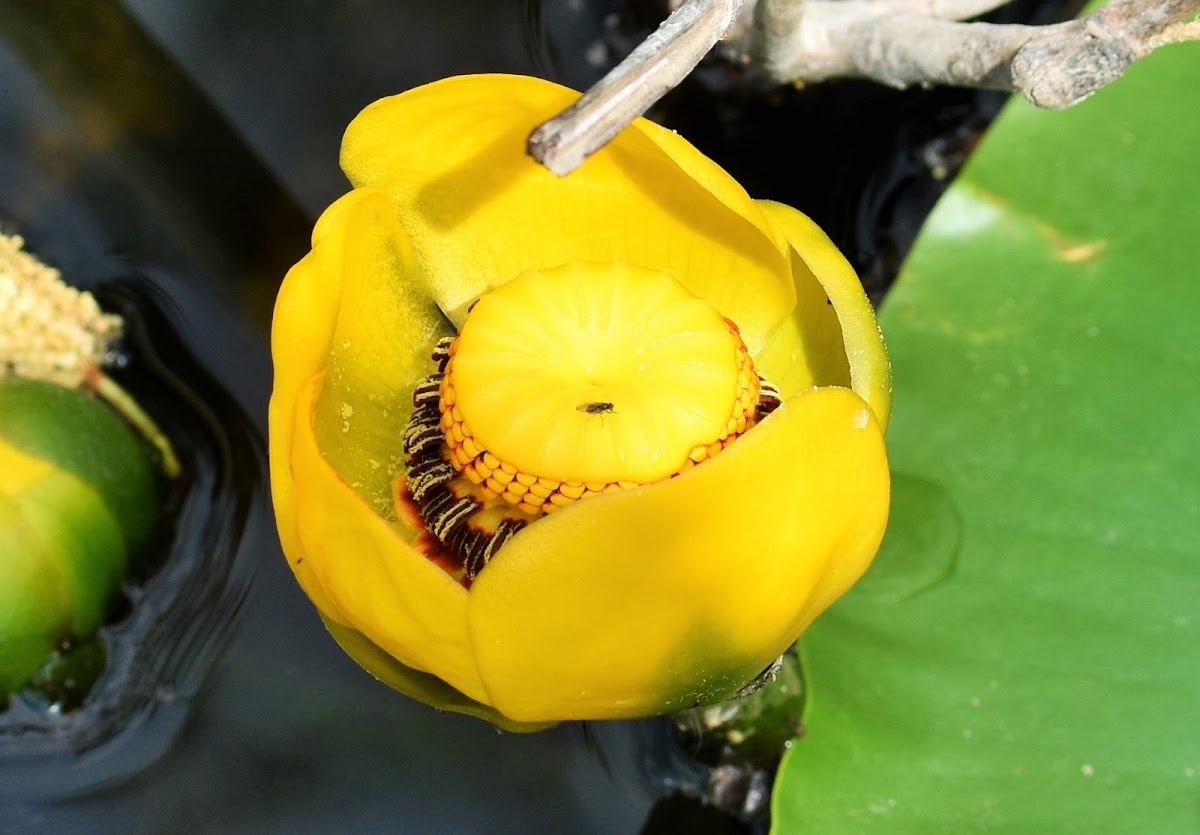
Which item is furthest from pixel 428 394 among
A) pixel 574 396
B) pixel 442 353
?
pixel 574 396

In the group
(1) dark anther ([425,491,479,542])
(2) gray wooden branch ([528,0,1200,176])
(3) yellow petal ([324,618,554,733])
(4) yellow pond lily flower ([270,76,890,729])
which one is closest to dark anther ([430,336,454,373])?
(4) yellow pond lily flower ([270,76,890,729])

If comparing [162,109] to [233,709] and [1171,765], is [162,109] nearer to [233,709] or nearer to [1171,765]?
[233,709]

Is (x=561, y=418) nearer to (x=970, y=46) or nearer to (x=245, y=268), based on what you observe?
(x=970, y=46)

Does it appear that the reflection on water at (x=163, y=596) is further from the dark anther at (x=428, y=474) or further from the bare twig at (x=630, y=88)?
the bare twig at (x=630, y=88)

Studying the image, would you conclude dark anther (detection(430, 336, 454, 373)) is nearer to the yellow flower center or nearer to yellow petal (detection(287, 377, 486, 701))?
the yellow flower center

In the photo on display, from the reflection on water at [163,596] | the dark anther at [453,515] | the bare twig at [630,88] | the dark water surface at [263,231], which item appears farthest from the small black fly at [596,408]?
the reflection on water at [163,596]
